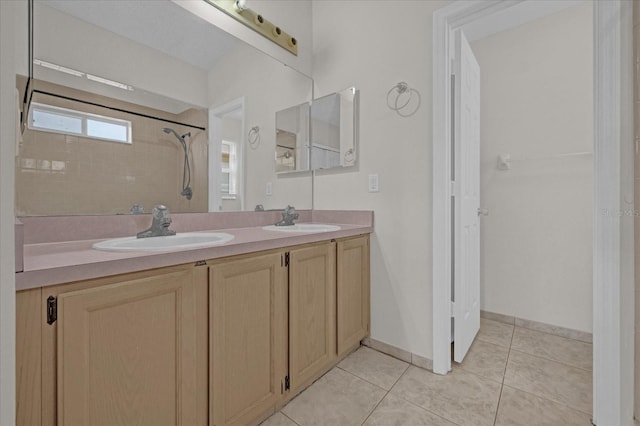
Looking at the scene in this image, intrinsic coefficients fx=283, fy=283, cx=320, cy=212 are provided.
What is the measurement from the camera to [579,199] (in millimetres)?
1985

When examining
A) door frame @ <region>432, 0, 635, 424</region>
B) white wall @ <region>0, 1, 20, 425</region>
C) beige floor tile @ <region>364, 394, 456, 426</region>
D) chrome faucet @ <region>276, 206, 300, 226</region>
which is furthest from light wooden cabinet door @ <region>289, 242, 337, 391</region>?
door frame @ <region>432, 0, 635, 424</region>

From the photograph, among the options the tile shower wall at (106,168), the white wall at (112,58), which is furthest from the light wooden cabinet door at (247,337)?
the white wall at (112,58)

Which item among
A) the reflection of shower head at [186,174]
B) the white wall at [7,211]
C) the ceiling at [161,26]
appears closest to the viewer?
the white wall at [7,211]

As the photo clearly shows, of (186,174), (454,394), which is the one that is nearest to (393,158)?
(186,174)

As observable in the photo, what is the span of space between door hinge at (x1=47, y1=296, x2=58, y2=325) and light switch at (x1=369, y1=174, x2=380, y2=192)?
1.58 m

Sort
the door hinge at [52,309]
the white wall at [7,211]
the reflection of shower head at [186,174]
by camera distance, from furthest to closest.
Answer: the reflection of shower head at [186,174] → the door hinge at [52,309] → the white wall at [7,211]

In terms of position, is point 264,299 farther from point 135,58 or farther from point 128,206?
point 135,58

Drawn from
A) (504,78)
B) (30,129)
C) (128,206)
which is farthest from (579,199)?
(30,129)

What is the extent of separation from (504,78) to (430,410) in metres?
2.41

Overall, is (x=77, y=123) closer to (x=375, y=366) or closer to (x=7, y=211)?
(x=7, y=211)

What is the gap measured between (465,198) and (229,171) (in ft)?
4.71

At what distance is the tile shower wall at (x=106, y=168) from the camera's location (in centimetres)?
104

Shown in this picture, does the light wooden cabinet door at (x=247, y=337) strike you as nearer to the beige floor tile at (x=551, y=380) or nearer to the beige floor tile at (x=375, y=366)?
the beige floor tile at (x=375, y=366)

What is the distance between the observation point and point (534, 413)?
1281 mm
